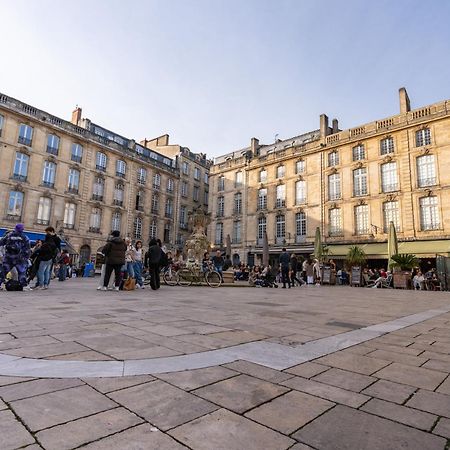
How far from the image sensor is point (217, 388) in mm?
1961

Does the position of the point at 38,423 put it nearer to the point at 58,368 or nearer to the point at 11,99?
the point at 58,368

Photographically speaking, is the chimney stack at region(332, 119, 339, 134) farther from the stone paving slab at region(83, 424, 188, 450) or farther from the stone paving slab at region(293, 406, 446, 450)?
the stone paving slab at region(83, 424, 188, 450)

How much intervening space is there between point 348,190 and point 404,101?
26.1ft

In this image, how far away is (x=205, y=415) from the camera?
1601 mm

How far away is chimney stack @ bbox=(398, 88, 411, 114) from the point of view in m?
25.5

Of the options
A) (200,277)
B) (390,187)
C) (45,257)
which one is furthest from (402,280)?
(45,257)

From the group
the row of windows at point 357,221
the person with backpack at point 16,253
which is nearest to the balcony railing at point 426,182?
the row of windows at point 357,221

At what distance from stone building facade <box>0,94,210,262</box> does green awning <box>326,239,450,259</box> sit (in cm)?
1968

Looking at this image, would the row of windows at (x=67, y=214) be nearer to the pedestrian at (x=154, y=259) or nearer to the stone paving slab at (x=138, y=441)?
the pedestrian at (x=154, y=259)

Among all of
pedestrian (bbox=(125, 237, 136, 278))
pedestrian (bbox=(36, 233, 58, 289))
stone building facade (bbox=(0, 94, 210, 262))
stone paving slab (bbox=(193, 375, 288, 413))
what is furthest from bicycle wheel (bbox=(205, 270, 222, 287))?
stone building facade (bbox=(0, 94, 210, 262))

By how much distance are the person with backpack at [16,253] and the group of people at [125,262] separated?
185 centimetres

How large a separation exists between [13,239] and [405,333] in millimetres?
8376

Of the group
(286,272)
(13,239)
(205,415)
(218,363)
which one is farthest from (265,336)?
(286,272)

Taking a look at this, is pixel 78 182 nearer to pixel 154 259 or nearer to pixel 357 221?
pixel 154 259
